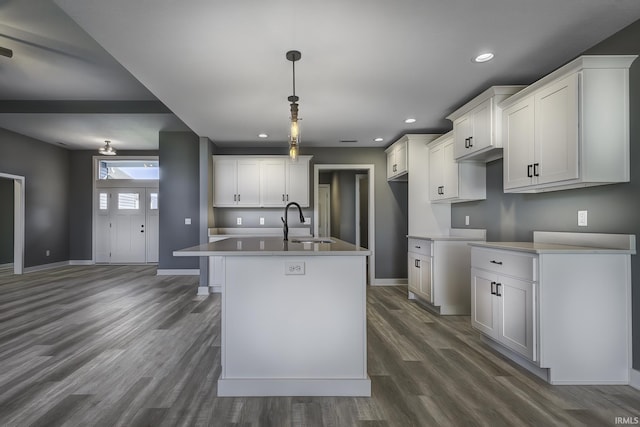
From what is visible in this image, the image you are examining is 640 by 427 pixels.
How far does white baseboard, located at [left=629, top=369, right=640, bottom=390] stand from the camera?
208cm

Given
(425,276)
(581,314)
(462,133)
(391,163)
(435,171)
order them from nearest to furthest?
(581,314) → (462,133) → (425,276) → (435,171) → (391,163)

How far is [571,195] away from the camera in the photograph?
8.30 feet

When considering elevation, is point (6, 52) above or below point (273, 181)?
above

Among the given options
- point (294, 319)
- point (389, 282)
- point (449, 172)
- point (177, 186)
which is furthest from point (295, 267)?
point (177, 186)

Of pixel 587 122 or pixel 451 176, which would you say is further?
pixel 451 176

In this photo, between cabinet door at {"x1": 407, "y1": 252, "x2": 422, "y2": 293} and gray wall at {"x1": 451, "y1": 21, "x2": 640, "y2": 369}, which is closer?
gray wall at {"x1": 451, "y1": 21, "x2": 640, "y2": 369}

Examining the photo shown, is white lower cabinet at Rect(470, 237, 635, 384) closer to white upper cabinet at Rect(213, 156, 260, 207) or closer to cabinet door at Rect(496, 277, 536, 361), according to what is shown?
cabinet door at Rect(496, 277, 536, 361)

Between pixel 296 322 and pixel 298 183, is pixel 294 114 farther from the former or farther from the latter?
pixel 298 183

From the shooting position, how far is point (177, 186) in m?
6.13

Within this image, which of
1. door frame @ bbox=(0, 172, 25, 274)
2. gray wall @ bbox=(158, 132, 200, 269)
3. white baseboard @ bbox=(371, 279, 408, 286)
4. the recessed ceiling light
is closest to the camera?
the recessed ceiling light

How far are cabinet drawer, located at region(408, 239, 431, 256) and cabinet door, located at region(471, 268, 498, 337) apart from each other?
97 cm

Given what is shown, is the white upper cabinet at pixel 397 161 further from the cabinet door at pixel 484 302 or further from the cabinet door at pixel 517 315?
the cabinet door at pixel 517 315

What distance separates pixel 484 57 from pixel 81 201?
878 cm

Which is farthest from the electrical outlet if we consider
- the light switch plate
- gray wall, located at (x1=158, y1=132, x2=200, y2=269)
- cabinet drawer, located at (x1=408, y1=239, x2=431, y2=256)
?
gray wall, located at (x1=158, y1=132, x2=200, y2=269)
